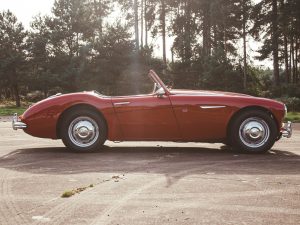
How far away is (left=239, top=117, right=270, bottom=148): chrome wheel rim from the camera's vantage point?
7184 mm

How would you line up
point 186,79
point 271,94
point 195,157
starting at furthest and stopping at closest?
point 186,79
point 271,94
point 195,157

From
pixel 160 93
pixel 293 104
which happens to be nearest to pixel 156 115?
pixel 160 93

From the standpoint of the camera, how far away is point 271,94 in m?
31.6

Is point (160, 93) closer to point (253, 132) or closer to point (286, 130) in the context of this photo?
point (253, 132)

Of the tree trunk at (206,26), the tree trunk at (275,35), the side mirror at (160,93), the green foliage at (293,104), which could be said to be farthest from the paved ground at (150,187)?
the tree trunk at (206,26)

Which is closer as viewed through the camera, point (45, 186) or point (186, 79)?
point (45, 186)

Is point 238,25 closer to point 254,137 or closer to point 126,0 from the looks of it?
point 126,0

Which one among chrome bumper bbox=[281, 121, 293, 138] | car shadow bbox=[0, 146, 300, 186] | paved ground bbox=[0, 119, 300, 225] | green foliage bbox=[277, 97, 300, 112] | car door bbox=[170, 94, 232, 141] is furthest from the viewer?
green foliage bbox=[277, 97, 300, 112]

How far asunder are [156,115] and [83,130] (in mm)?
1190

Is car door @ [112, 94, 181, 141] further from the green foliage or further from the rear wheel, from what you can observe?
the green foliage

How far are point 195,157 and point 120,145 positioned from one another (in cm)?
213

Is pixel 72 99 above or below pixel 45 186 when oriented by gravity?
above

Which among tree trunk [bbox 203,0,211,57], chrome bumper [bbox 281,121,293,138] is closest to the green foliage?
tree trunk [bbox 203,0,211,57]

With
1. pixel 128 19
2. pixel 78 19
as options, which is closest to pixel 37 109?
pixel 128 19
